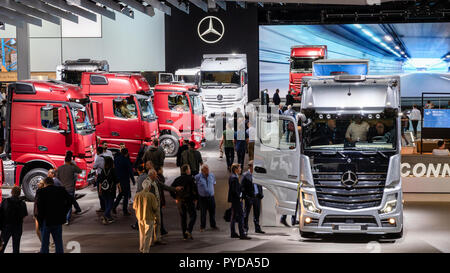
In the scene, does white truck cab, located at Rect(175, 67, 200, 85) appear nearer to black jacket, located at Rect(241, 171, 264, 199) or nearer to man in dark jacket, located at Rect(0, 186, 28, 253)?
black jacket, located at Rect(241, 171, 264, 199)

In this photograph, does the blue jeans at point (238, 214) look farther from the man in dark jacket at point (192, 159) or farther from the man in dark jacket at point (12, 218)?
the man in dark jacket at point (12, 218)

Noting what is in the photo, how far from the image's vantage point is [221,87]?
102ft

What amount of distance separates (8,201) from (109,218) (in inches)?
144

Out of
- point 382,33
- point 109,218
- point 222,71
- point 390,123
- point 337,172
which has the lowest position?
point 109,218

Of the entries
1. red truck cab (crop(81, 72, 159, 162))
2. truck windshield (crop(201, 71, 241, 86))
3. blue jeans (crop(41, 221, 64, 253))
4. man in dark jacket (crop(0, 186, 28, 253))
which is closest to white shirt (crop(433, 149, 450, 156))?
red truck cab (crop(81, 72, 159, 162))

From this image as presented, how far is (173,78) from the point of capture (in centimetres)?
3528

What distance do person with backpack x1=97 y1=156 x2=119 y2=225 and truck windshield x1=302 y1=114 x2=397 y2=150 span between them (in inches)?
188

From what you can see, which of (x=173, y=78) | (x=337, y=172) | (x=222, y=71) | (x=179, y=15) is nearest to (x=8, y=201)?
(x=337, y=172)

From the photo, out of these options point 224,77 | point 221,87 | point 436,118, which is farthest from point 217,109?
point 436,118

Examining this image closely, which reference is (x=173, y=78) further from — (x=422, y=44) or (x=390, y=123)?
(x=390, y=123)

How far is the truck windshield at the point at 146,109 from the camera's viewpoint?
22.2 meters

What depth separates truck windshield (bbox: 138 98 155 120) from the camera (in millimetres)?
22203

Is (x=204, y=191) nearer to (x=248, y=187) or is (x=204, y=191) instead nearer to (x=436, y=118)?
(x=248, y=187)

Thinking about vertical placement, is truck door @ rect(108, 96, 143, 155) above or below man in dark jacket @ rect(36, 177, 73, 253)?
above
